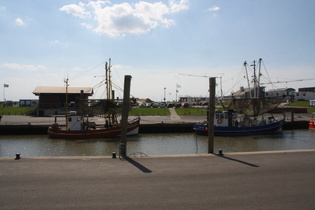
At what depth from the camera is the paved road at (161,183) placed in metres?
6.11

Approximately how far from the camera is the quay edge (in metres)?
30.6

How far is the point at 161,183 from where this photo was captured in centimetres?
756

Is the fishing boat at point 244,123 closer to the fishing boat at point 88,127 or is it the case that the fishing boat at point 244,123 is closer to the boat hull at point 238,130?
the boat hull at point 238,130

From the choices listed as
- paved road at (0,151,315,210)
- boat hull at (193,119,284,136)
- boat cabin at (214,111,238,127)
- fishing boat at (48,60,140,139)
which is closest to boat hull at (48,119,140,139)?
fishing boat at (48,60,140,139)

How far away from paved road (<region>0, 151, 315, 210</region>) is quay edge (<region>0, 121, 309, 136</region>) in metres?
21.7

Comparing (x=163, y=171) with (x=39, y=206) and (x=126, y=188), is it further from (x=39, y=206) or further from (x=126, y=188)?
(x=39, y=206)

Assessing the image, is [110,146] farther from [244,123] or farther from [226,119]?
[244,123]

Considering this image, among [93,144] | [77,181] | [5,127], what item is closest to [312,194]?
[77,181]

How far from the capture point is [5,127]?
3061 centimetres

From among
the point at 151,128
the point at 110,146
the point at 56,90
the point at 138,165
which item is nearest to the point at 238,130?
the point at 151,128

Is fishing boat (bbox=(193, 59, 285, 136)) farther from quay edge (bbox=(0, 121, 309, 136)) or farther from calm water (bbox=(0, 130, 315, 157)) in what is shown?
quay edge (bbox=(0, 121, 309, 136))

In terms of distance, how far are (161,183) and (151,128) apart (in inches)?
984

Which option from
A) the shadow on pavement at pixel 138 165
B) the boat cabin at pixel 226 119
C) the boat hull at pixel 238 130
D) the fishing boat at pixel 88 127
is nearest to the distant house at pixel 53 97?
the fishing boat at pixel 88 127

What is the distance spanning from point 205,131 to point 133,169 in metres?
21.6
